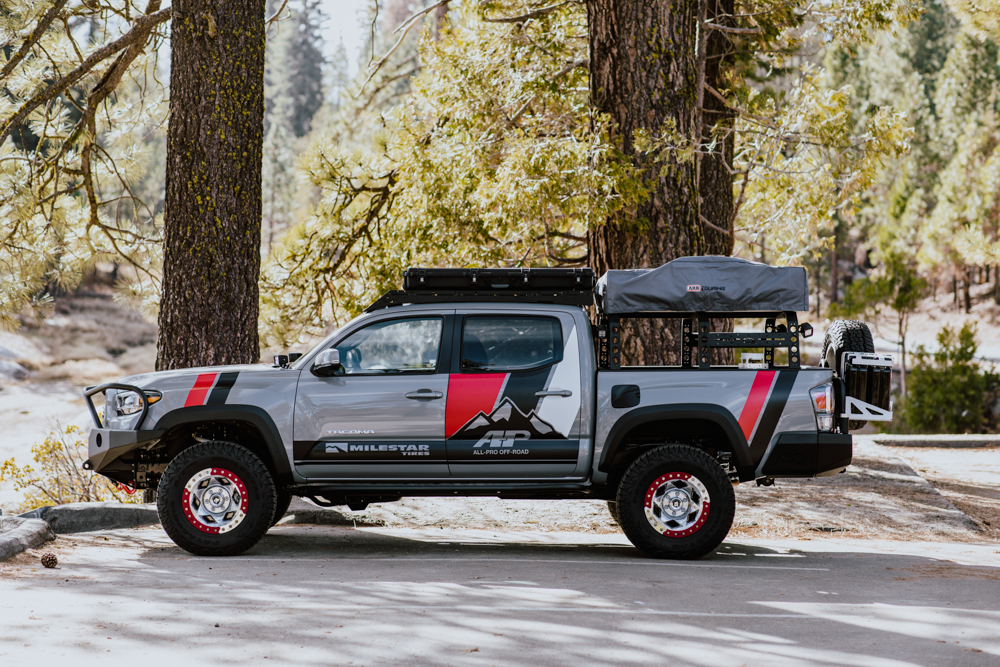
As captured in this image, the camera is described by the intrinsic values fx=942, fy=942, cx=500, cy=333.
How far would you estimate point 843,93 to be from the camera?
12383 mm

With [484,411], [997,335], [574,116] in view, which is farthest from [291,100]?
[484,411]

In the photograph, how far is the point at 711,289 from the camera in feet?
23.8

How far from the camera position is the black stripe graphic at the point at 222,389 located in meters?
7.13

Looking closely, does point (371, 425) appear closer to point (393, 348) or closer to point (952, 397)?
point (393, 348)

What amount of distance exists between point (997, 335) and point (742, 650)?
51.5 meters

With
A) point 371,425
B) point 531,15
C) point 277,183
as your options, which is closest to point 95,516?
point 371,425

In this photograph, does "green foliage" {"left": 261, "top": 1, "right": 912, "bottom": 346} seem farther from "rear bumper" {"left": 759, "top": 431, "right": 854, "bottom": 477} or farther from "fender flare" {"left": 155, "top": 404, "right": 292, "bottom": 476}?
"fender flare" {"left": 155, "top": 404, "right": 292, "bottom": 476}

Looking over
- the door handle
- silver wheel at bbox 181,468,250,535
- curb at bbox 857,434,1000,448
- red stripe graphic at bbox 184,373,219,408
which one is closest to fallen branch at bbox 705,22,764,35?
the door handle

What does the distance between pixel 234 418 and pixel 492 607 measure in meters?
Answer: 2.68

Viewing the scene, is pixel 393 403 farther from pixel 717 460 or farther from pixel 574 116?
pixel 574 116

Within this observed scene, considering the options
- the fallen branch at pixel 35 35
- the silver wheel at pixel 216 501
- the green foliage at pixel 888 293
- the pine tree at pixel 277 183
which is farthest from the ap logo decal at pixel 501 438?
the pine tree at pixel 277 183

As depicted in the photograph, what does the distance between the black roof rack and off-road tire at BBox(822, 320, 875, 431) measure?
2004 millimetres

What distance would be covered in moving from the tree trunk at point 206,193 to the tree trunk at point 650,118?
3811 mm

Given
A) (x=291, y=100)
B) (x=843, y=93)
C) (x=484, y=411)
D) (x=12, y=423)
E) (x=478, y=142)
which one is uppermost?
(x=291, y=100)
